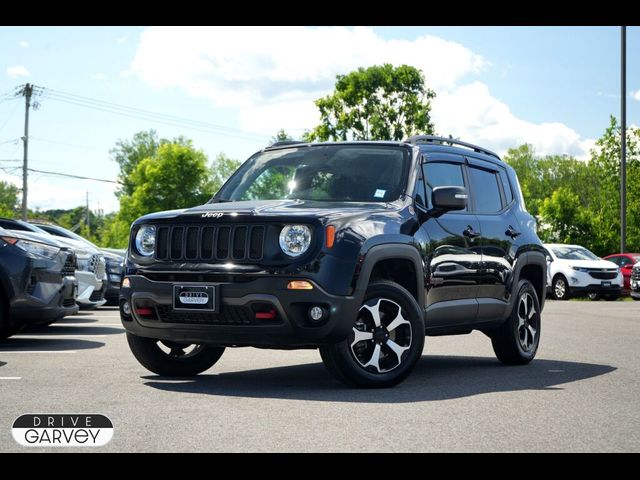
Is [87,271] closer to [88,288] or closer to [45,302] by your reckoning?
[88,288]

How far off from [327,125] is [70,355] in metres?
47.8

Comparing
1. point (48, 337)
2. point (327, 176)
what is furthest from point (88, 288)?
point (327, 176)

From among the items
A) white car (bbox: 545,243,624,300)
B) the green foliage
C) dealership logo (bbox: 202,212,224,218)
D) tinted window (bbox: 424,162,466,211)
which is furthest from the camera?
the green foliage

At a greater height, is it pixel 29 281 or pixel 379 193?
pixel 379 193

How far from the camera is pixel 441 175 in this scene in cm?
945

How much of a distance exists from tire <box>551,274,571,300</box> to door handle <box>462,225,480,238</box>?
71.1 ft

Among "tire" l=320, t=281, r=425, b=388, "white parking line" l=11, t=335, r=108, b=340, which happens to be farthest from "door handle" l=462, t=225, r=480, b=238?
"white parking line" l=11, t=335, r=108, b=340

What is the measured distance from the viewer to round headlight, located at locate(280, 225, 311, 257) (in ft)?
25.0

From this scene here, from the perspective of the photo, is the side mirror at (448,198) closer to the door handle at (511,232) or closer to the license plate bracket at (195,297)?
the door handle at (511,232)

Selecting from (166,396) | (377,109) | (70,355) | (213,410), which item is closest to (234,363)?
(70,355)

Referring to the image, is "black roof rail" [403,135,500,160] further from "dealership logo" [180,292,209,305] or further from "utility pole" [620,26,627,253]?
"utility pole" [620,26,627,253]

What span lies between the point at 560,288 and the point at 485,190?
21305mm
